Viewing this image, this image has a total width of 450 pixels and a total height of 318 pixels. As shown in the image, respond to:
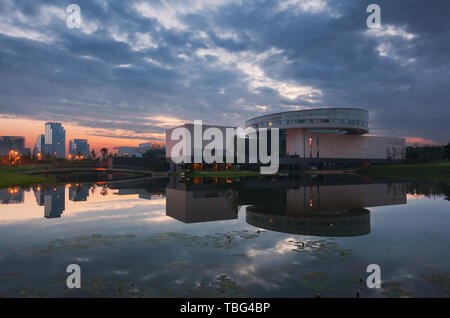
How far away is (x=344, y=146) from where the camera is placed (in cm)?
12144

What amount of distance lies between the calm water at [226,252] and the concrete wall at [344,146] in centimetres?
9525

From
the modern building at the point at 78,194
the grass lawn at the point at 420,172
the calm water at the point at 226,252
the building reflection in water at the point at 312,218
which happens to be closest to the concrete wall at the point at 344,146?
the grass lawn at the point at 420,172

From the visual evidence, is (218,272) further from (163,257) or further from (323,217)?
(323,217)

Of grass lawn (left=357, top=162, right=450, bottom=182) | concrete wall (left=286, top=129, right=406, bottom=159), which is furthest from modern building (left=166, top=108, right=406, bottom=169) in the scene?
grass lawn (left=357, top=162, right=450, bottom=182)

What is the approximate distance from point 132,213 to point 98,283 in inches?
448

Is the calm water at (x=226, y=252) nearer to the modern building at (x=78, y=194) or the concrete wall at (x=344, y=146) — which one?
the modern building at (x=78, y=194)

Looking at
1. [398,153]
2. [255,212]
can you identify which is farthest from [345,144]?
[255,212]

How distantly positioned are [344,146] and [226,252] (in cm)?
12338

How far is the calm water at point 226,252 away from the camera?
727 cm

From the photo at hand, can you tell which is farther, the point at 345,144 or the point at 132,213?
the point at 345,144

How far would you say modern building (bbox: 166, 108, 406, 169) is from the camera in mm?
104812

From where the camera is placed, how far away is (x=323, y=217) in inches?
637

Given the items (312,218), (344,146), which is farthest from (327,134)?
(312,218)

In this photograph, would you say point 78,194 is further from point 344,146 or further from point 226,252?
point 344,146
